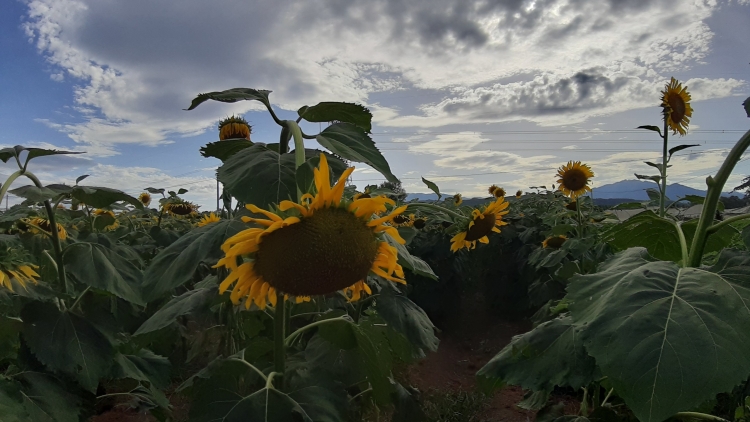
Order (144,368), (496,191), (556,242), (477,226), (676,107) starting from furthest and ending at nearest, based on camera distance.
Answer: (496,191), (556,242), (477,226), (676,107), (144,368)

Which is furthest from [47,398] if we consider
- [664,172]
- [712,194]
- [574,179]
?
[574,179]

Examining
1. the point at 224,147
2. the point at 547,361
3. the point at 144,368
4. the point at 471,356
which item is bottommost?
the point at 471,356

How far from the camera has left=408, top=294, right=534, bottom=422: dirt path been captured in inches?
162

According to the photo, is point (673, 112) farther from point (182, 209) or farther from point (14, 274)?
point (182, 209)

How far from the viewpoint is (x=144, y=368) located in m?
1.92

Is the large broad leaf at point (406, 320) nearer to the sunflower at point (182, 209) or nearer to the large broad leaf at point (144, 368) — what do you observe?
the large broad leaf at point (144, 368)

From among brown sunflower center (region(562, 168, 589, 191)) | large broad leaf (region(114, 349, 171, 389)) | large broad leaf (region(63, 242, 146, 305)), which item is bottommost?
large broad leaf (region(114, 349, 171, 389))

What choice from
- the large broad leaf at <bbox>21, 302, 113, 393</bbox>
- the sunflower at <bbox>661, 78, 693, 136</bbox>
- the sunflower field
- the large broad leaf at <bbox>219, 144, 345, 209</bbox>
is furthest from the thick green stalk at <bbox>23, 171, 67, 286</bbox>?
the sunflower at <bbox>661, 78, 693, 136</bbox>

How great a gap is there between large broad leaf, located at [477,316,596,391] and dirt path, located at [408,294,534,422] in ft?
8.35

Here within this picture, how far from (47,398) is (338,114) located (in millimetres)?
1215

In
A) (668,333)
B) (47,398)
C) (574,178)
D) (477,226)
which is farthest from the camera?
(574,178)

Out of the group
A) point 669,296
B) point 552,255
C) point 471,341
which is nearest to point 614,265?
point 669,296

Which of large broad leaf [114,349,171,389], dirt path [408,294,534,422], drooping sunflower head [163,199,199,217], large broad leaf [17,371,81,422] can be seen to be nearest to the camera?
large broad leaf [17,371,81,422]

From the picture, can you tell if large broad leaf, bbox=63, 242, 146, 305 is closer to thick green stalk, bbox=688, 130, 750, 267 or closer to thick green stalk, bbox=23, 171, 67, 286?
thick green stalk, bbox=23, 171, 67, 286
